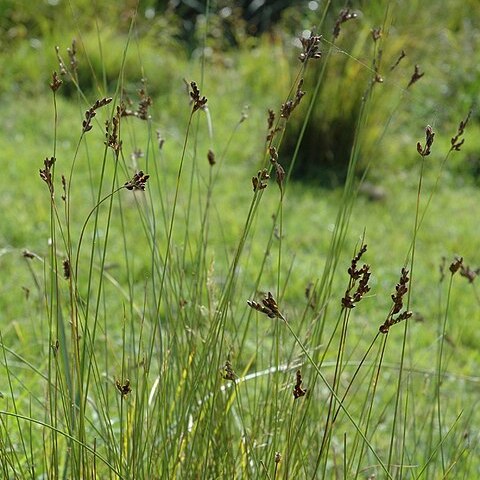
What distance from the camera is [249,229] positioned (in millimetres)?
2447

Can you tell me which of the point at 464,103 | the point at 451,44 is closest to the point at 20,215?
the point at 464,103

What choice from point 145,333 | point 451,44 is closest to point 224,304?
point 145,333

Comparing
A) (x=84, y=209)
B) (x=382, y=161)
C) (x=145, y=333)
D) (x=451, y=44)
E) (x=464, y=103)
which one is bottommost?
(x=145, y=333)

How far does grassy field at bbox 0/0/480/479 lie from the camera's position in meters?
2.38

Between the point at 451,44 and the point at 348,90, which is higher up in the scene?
the point at 451,44

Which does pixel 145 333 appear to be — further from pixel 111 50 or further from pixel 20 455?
pixel 111 50

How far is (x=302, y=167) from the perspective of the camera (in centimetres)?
699

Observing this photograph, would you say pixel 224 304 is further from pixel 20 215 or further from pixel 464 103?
pixel 464 103

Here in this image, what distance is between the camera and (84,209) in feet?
18.9

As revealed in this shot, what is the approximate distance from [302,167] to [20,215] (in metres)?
2.33

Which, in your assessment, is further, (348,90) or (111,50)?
(111,50)

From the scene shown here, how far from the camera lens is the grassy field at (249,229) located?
2.38 metres

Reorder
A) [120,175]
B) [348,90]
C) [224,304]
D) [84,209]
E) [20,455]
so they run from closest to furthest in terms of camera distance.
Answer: [224,304] < [20,455] < [84,209] < [120,175] < [348,90]

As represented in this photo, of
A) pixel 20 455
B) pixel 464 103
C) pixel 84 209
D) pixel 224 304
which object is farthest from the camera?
pixel 464 103
